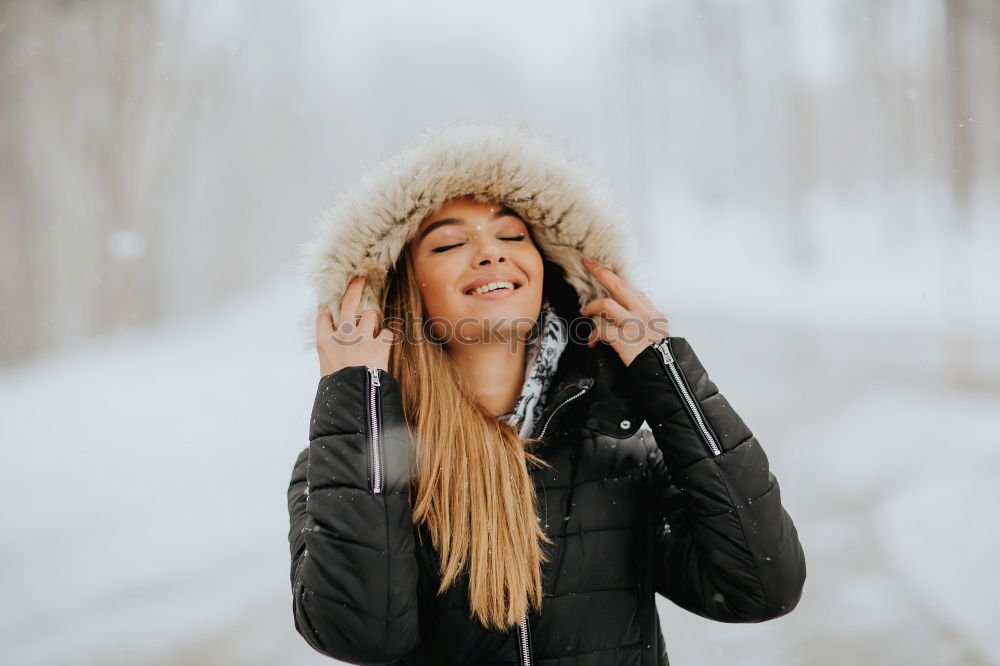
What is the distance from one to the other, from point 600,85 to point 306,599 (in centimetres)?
390

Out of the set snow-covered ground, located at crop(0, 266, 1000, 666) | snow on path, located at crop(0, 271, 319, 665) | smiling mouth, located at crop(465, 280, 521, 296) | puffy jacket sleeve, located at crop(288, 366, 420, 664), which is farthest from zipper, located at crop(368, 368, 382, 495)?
snow on path, located at crop(0, 271, 319, 665)

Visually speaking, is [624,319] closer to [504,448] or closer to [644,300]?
[644,300]

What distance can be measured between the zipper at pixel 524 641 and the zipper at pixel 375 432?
33 cm

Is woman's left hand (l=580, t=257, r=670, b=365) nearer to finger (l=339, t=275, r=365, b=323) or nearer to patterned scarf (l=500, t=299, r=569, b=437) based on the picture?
patterned scarf (l=500, t=299, r=569, b=437)

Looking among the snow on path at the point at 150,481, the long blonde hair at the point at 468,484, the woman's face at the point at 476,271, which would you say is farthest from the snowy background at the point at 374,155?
the woman's face at the point at 476,271

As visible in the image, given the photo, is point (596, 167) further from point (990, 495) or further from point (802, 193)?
point (802, 193)

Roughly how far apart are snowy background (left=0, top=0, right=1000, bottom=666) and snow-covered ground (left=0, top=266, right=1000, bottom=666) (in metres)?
0.02

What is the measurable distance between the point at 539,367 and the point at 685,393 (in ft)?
1.02

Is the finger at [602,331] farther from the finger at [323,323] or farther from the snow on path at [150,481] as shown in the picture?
the snow on path at [150,481]

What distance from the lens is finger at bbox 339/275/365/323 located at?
1.09 meters

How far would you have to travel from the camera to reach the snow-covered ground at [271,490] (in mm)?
2484

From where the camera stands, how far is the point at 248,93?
404 cm

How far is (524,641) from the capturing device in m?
0.99

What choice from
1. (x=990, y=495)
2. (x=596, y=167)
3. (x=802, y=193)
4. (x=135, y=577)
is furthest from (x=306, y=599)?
(x=802, y=193)
